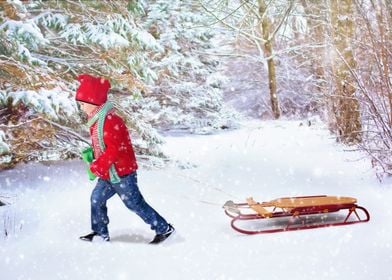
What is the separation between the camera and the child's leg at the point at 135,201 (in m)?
4.67

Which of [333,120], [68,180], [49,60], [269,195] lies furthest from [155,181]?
[333,120]

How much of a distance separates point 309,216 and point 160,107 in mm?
10962

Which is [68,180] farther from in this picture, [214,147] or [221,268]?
[214,147]

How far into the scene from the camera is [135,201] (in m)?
4.75

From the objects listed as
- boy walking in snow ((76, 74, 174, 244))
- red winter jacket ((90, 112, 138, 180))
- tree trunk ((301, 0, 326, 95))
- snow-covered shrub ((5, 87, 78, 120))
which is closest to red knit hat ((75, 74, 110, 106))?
boy walking in snow ((76, 74, 174, 244))

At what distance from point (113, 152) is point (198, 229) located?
1.44 meters

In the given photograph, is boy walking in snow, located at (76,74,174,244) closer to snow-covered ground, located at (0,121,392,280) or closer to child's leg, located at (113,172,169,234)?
child's leg, located at (113,172,169,234)

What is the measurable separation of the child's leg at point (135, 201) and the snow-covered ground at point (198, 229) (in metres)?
0.21

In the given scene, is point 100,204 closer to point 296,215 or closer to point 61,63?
point 296,215

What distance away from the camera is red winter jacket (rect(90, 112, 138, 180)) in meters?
4.52

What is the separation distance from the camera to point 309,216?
554 cm

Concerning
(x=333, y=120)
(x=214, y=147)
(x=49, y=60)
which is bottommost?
(x=214, y=147)

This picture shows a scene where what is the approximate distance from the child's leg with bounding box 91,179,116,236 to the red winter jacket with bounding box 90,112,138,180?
183 mm

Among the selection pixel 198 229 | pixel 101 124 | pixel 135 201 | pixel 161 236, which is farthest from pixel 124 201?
pixel 198 229
